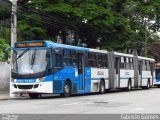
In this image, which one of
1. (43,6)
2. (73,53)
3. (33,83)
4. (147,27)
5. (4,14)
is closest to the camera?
(33,83)

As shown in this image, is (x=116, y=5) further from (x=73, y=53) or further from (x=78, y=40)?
(x=73, y=53)

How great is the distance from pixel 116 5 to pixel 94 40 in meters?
6.06

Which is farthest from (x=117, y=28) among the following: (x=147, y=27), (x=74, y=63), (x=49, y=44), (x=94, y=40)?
(x=49, y=44)

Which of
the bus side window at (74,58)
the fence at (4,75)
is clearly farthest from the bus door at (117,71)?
the fence at (4,75)

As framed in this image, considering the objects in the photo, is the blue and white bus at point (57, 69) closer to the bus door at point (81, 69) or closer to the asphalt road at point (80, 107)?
the bus door at point (81, 69)

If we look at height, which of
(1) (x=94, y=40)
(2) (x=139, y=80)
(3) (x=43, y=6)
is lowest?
(2) (x=139, y=80)

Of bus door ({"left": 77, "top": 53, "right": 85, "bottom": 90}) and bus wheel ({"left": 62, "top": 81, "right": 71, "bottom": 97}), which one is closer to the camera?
bus wheel ({"left": 62, "top": 81, "right": 71, "bottom": 97})

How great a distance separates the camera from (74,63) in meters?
30.0

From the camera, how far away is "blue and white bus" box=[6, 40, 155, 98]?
26734mm

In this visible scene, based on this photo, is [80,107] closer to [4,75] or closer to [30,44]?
[30,44]

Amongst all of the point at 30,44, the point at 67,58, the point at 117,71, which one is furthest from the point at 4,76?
the point at 117,71

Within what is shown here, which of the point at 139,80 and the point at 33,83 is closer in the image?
the point at 33,83

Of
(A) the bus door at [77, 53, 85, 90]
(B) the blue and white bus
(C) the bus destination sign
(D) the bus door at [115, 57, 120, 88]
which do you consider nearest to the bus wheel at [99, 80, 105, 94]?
(B) the blue and white bus

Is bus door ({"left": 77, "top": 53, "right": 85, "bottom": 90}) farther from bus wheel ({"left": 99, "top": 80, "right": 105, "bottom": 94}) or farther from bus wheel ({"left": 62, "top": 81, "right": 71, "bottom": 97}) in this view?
bus wheel ({"left": 99, "top": 80, "right": 105, "bottom": 94})
